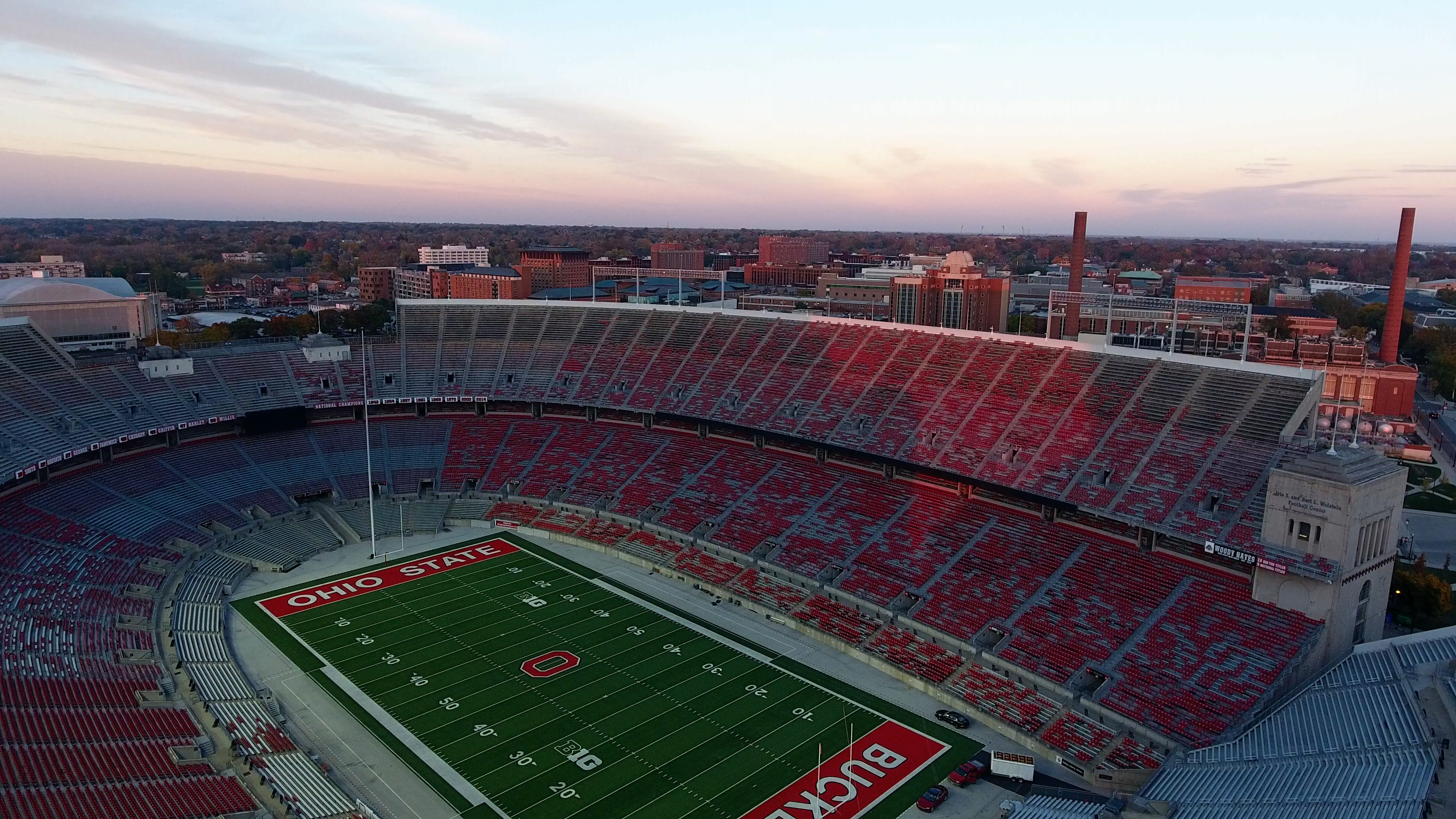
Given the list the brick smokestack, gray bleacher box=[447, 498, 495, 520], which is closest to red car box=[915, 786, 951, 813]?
gray bleacher box=[447, 498, 495, 520]

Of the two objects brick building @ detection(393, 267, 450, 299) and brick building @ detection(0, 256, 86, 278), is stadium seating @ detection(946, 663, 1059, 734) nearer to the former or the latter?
brick building @ detection(393, 267, 450, 299)

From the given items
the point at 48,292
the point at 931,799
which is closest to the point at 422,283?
the point at 48,292

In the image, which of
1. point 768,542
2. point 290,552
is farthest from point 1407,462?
point 290,552

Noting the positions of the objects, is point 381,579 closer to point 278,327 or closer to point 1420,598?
point 1420,598

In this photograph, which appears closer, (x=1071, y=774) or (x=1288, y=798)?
(x=1288, y=798)

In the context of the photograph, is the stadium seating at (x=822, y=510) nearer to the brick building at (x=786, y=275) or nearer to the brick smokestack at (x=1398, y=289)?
the brick smokestack at (x=1398, y=289)

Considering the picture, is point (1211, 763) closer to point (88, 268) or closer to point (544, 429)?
point (544, 429)

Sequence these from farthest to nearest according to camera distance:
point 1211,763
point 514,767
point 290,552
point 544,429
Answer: point 544,429
point 290,552
point 514,767
point 1211,763
